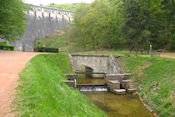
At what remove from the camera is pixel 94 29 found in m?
34.5

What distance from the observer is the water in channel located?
1138cm

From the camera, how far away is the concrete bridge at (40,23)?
57.5 m

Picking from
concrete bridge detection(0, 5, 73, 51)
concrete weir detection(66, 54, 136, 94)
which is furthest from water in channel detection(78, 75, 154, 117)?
concrete bridge detection(0, 5, 73, 51)

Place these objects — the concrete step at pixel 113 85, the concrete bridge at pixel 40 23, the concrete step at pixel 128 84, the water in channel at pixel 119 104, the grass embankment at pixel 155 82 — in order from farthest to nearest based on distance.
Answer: the concrete bridge at pixel 40 23 < the concrete step at pixel 128 84 < the concrete step at pixel 113 85 < the water in channel at pixel 119 104 < the grass embankment at pixel 155 82

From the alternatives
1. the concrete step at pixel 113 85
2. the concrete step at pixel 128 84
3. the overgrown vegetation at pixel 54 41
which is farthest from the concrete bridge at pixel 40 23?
the concrete step at pixel 128 84

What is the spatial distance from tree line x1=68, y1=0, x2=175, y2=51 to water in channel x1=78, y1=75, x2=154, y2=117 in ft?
39.9

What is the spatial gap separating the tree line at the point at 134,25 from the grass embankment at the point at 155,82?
18.4 feet

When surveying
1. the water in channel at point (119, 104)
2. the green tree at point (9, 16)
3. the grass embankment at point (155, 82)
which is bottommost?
the water in channel at point (119, 104)

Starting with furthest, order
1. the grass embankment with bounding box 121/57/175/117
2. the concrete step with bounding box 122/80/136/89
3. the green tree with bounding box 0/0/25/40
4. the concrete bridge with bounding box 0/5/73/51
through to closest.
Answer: the concrete bridge with bounding box 0/5/73/51 → the green tree with bounding box 0/0/25/40 → the concrete step with bounding box 122/80/136/89 → the grass embankment with bounding box 121/57/175/117

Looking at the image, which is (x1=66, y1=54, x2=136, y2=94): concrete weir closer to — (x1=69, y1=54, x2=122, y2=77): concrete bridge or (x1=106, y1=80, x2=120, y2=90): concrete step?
(x1=69, y1=54, x2=122, y2=77): concrete bridge

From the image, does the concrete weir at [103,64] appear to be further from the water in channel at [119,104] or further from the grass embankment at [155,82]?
the water in channel at [119,104]

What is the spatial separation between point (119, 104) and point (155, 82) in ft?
15.4

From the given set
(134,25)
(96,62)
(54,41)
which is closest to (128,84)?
(96,62)

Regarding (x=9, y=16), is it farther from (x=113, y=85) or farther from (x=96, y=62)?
(x=113, y=85)
